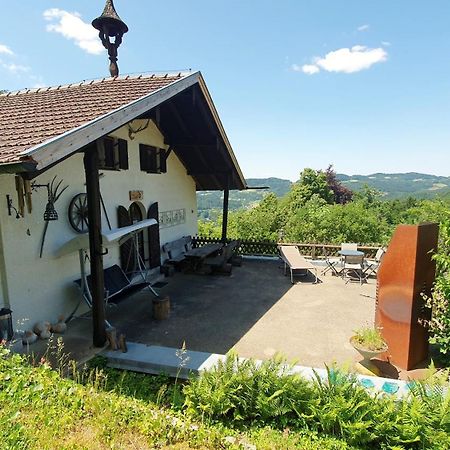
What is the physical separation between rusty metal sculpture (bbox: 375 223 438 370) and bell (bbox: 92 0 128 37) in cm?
847

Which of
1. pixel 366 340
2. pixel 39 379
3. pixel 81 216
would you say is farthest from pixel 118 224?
pixel 366 340

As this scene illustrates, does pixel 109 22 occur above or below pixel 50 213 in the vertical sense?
Result: above

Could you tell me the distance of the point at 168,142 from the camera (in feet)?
33.3

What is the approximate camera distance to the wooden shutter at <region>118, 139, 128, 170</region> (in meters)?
8.19

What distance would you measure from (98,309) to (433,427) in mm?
4569

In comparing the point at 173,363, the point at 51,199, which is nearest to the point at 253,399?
the point at 173,363

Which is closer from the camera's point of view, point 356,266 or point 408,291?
point 408,291

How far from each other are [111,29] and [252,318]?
8255 millimetres

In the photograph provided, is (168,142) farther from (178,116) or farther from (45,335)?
(45,335)

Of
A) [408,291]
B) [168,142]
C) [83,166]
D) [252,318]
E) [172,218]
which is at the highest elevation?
[168,142]

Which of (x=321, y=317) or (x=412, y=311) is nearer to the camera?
(x=412, y=311)

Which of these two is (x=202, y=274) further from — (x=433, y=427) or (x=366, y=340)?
(x=433, y=427)

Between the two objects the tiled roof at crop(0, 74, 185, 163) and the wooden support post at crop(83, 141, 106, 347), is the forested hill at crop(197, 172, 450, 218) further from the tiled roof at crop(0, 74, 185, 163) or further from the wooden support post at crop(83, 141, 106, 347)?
the wooden support post at crop(83, 141, 106, 347)

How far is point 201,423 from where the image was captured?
351cm
